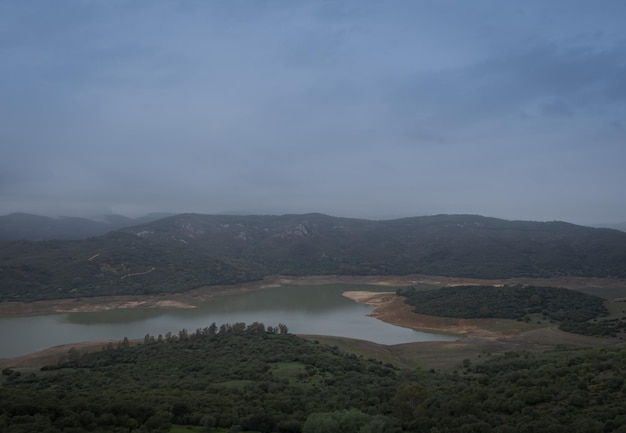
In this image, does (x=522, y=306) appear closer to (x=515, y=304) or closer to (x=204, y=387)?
(x=515, y=304)

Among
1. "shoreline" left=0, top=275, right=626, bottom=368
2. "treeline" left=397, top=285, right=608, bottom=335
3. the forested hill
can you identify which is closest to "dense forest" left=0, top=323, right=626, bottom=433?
"shoreline" left=0, top=275, right=626, bottom=368

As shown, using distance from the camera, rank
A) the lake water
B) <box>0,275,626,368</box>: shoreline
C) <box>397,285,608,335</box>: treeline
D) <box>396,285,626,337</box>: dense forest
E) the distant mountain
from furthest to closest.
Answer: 1. the distant mountain
2. <box>397,285,608,335</box>: treeline
3. <box>396,285,626,337</box>: dense forest
4. the lake water
5. <box>0,275,626,368</box>: shoreline

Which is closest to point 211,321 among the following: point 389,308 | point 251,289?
point 389,308

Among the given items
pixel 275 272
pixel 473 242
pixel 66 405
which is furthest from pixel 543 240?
pixel 66 405

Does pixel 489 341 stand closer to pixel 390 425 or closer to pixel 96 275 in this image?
pixel 390 425

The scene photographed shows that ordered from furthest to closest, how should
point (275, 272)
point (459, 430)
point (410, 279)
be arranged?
1. point (275, 272)
2. point (410, 279)
3. point (459, 430)

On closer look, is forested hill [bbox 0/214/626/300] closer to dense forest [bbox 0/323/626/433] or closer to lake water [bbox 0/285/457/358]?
lake water [bbox 0/285/457/358]

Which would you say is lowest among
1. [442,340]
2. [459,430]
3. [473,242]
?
[442,340]
